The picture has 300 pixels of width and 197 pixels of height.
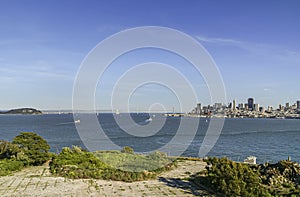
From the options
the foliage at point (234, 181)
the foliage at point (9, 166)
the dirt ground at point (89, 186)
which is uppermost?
the foliage at point (234, 181)

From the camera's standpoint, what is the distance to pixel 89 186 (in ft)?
49.9

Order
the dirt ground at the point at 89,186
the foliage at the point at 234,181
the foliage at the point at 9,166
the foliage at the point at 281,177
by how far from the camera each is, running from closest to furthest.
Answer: the foliage at the point at 234,181
the dirt ground at the point at 89,186
the foliage at the point at 281,177
the foliage at the point at 9,166

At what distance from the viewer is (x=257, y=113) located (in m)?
195

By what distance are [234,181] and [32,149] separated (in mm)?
15314

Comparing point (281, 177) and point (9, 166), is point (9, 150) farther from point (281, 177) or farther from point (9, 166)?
point (281, 177)

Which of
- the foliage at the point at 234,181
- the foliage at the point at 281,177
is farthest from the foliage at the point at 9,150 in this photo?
the foliage at the point at 281,177

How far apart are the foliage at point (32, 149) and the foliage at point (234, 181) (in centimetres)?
1326

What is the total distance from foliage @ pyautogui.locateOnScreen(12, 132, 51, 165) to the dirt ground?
7.16ft

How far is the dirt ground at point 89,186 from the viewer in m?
13.9

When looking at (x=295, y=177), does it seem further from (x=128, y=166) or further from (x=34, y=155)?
(x=34, y=155)

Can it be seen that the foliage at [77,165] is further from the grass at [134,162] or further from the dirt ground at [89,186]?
the grass at [134,162]

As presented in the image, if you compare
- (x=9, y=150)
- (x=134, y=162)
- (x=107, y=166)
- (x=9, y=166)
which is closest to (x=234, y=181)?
(x=134, y=162)

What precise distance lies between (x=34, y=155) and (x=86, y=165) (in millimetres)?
4615

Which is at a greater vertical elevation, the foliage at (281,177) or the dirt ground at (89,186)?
the foliage at (281,177)
